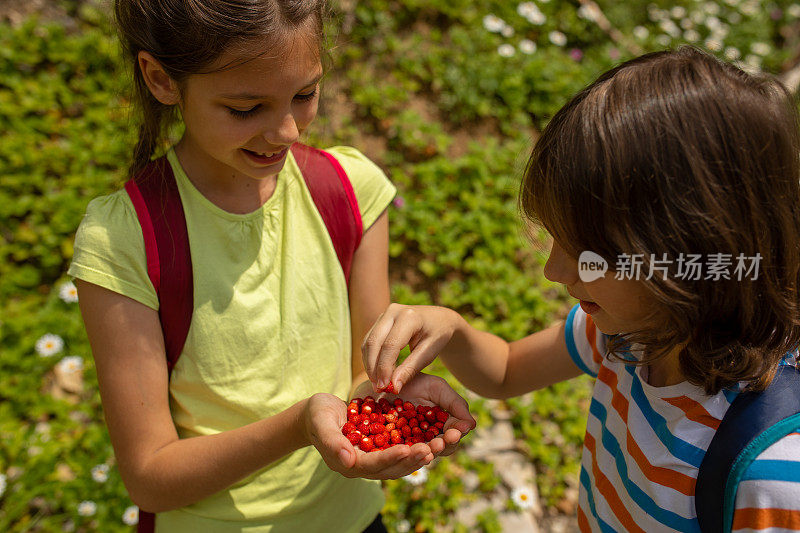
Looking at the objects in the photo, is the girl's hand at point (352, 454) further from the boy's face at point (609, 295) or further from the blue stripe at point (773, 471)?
the blue stripe at point (773, 471)

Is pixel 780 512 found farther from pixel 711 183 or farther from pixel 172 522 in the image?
pixel 172 522

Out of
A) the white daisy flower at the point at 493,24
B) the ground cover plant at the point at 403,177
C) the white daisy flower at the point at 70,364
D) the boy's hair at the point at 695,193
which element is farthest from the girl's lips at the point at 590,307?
the white daisy flower at the point at 493,24

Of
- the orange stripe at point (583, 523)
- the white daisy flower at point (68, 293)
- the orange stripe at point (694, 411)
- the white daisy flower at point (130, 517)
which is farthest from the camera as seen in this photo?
the white daisy flower at point (68, 293)

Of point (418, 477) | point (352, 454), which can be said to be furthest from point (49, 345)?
point (352, 454)

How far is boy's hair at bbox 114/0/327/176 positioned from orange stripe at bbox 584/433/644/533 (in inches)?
46.3

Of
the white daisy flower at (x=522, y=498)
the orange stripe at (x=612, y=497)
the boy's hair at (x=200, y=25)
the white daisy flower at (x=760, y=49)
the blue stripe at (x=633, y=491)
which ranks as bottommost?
the white daisy flower at (x=522, y=498)

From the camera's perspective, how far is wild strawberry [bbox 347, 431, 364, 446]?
4.54 ft

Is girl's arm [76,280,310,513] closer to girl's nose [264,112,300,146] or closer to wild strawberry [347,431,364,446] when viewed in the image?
wild strawberry [347,431,364,446]

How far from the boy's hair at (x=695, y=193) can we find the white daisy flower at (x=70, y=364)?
2577mm

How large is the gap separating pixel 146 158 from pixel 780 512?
1.53 metres

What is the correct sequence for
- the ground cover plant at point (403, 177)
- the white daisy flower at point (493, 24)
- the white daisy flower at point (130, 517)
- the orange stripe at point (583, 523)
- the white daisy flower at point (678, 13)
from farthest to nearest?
the white daisy flower at point (678, 13)
the white daisy flower at point (493, 24)
the ground cover plant at point (403, 177)
the white daisy flower at point (130, 517)
the orange stripe at point (583, 523)

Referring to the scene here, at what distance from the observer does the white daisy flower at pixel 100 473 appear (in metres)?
2.58

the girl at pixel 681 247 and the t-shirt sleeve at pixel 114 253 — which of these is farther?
the t-shirt sleeve at pixel 114 253

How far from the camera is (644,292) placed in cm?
116
